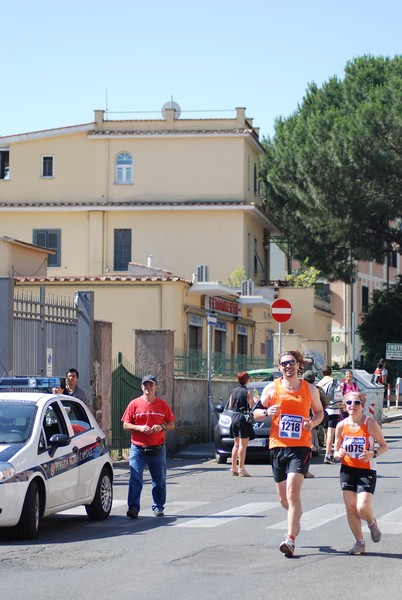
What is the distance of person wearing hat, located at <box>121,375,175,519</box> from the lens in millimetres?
15180

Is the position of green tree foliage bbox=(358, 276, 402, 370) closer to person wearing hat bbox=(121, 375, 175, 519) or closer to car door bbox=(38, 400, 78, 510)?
person wearing hat bbox=(121, 375, 175, 519)

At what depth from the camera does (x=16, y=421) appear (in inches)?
547

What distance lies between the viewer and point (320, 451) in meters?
28.2

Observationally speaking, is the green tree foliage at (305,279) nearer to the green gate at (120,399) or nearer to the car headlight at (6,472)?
the green gate at (120,399)

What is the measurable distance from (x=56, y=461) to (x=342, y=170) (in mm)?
41470

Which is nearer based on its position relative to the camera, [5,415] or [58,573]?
[58,573]

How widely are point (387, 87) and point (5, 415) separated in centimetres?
4216

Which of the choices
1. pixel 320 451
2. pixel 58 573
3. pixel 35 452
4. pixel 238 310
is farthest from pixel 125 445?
pixel 238 310

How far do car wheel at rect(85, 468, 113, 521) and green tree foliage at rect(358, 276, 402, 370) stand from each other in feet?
163

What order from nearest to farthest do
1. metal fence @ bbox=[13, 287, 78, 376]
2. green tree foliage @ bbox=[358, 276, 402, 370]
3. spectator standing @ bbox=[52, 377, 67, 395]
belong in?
spectator standing @ bbox=[52, 377, 67, 395]
metal fence @ bbox=[13, 287, 78, 376]
green tree foliage @ bbox=[358, 276, 402, 370]

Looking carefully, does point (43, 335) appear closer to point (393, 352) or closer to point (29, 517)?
point (29, 517)

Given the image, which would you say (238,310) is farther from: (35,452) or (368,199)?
(35,452)

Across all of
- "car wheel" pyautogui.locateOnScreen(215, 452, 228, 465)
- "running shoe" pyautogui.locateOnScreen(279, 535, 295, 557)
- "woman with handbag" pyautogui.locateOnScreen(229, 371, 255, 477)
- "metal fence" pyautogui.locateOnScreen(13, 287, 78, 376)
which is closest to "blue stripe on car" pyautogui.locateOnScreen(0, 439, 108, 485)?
"running shoe" pyautogui.locateOnScreen(279, 535, 295, 557)

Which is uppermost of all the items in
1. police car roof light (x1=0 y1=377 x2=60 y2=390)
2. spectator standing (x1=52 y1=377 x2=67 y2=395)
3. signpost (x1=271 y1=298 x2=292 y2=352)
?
signpost (x1=271 y1=298 x2=292 y2=352)
